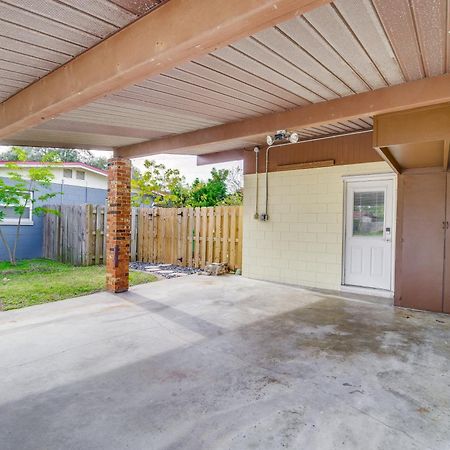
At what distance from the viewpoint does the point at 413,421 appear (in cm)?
229

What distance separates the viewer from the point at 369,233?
6246 mm

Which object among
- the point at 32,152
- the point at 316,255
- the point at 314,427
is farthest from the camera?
the point at 32,152

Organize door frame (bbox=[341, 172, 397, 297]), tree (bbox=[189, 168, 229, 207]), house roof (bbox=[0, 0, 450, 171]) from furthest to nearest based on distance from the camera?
tree (bbox=[189, 168, 229, 207]) < door frame (bbox=[341, 172, 397, 297]) < house roof (bbox=[0, 0, 450, 171])

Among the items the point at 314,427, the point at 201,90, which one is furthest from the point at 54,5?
the point at 314,427

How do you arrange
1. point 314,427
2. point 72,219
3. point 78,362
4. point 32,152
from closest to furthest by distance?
point 314,427 < point 78,362 < point 72,219 < point 32,152

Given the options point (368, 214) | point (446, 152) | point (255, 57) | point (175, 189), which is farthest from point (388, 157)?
point (175, 189)

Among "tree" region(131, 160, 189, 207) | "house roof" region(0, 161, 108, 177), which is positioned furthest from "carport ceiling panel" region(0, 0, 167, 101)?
"tree" region(131, 160, 189, 207)

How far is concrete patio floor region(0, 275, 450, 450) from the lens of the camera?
6.97 ft

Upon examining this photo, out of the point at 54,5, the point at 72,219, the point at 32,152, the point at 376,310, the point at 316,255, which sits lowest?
the point at 376,310

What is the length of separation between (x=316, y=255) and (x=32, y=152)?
32.2m

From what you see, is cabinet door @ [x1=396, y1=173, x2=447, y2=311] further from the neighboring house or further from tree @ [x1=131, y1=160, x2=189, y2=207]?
tree @ [x1=131, y1=160, x2=189, y2=207]

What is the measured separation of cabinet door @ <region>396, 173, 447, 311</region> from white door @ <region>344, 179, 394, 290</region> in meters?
0.66

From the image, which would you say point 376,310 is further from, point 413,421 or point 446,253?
point 413,421

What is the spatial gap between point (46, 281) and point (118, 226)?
215 cm
